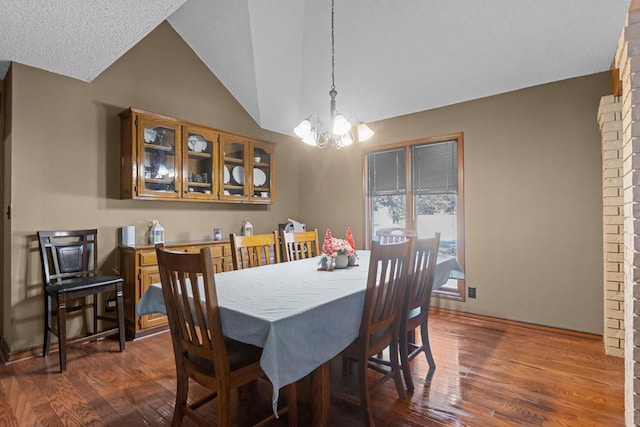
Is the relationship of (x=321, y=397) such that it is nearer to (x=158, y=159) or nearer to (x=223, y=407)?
(x=223, y=407)

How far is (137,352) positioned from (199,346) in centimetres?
175

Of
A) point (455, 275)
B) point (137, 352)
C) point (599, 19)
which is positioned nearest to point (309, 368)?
point (455, 275)

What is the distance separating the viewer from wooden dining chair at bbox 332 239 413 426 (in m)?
1.78

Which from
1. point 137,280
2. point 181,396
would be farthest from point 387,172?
point 181,396

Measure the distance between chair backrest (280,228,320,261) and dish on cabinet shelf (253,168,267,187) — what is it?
56.0 inches

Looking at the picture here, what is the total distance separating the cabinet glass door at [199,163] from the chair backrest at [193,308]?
2.22m

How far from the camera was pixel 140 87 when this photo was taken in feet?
11.7

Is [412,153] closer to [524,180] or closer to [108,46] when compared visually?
[524,180]

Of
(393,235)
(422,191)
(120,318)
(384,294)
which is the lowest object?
(120,318)

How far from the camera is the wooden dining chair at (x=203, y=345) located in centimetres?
144

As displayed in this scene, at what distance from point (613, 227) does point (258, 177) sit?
3.65 metres

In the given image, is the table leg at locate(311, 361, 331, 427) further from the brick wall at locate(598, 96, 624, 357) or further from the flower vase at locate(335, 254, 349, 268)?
the brick wall at locate(598, 96, 624, 357)

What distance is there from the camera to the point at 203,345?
1546mm

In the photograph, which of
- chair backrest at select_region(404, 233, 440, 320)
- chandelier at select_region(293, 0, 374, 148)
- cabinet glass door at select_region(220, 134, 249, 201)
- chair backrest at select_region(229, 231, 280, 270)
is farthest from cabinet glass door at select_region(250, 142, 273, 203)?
chair backrest at select_region(404, 233, 440, 320)
